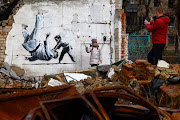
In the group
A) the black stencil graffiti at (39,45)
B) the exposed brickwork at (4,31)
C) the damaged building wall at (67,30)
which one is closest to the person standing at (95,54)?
the damaged building wall at (67,30)

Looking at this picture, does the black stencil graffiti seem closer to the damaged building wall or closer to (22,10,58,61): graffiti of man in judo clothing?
(22,10,58,61): graffiti of man in judo clothing

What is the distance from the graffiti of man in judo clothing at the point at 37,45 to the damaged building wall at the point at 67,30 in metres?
0.11

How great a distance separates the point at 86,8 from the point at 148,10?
70.6ft

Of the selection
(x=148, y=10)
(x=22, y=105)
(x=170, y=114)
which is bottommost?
(x=170, y=114)

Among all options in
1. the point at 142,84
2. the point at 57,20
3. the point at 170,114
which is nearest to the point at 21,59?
the point at 57,20

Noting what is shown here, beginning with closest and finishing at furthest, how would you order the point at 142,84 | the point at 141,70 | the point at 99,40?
the point at 142,84 < the point at 141,70 < the point at 99,40

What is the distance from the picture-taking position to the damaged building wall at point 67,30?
6.98 meters

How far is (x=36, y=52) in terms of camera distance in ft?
23.2

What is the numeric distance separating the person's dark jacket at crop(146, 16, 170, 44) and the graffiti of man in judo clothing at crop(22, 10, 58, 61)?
362 cm

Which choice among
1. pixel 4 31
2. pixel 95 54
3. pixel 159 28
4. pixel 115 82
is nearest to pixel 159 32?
pixel 159 28

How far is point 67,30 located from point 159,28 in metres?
3.41

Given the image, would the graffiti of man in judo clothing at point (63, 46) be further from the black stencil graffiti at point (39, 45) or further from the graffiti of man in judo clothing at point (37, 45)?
the graffiti of man in judo clothing at point (37, 45)

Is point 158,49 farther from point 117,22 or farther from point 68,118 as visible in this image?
point 68,118

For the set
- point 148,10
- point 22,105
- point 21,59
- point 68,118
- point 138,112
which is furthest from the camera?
point 148,10
